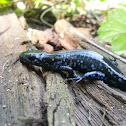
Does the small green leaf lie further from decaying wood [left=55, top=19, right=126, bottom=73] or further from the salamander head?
the salamander head

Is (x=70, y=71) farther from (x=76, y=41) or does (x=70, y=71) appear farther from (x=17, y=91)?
(x=76, y=41)

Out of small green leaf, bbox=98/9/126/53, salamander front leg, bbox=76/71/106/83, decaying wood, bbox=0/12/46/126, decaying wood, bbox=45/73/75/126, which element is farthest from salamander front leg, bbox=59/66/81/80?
small green leaf, bbox=98/9/126/53

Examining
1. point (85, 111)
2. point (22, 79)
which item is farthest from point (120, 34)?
point (22, 79)

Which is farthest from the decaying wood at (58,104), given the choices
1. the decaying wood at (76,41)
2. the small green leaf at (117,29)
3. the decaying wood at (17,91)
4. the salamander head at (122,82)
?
the small green leaf at (117,29)

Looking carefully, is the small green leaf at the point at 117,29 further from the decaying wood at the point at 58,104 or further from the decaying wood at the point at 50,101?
the decaying wood at the point at 58,104

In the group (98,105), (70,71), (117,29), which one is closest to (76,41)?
(117,29)
